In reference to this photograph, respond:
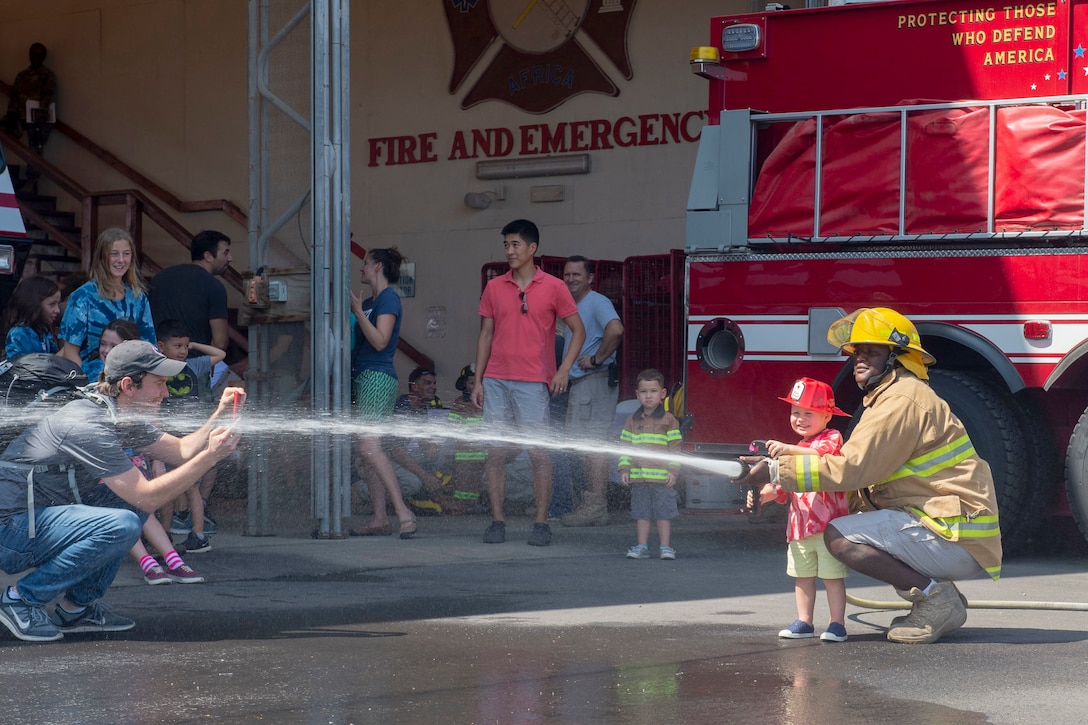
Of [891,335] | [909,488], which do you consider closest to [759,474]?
[909,488]

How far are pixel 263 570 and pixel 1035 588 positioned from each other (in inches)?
151

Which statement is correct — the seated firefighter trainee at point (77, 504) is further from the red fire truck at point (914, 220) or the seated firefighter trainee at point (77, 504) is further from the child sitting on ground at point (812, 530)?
the red fire truck at point (914, 220)

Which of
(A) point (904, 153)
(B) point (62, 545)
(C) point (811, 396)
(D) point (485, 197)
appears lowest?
(B) point (62, 545)

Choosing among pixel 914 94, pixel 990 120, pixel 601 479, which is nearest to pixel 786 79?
pixel 914 94

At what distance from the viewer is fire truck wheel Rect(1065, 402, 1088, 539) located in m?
7.68

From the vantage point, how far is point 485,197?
568 inches

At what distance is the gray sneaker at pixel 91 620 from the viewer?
20.0 ft

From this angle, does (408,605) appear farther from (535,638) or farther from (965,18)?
(965,18)

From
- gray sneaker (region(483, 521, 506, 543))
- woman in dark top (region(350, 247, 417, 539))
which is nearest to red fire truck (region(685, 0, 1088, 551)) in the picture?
gray sneaker (region(483, 521, 506, 543))

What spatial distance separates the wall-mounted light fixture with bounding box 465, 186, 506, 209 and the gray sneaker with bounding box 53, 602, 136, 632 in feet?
28.5

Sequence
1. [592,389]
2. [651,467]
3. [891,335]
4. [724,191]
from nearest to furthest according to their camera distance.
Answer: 1. [891,335]
2. [651,467]
3. [724,191]
4. [592,389]

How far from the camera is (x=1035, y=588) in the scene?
24.1ft

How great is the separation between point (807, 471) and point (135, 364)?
2558mm

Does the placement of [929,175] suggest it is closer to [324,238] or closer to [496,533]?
[496,533]
